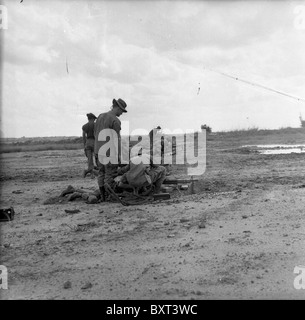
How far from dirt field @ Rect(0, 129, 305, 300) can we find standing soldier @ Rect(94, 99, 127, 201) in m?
0.60

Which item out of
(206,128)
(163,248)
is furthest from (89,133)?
(206,128)

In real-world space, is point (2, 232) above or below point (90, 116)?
below

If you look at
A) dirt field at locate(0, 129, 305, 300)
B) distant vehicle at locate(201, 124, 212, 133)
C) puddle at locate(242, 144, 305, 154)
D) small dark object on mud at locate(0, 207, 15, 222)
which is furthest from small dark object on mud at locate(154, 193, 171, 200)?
distant vehicle at locate(201, 124, 212, 133)

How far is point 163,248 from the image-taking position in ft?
16.3

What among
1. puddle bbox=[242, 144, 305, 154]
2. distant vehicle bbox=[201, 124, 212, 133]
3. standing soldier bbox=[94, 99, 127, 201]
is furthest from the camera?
distant vehicle bbox=[201, 124, 212, 133]

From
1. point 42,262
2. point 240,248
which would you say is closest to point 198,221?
point 240,248

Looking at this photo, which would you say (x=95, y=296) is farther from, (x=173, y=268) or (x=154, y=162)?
(x=154, y=162)

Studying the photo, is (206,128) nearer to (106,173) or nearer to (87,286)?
(106,173)

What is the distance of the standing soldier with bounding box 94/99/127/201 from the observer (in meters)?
8.01

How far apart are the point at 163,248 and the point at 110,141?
11.4ft

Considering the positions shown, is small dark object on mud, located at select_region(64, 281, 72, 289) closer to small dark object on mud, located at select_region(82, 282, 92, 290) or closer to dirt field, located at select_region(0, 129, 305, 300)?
dirt field, located at select_region(0, 129, 305, 300)

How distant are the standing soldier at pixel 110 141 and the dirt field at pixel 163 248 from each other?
0.60m
